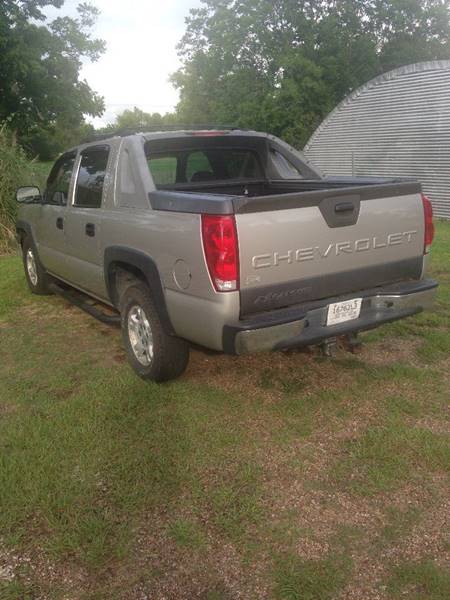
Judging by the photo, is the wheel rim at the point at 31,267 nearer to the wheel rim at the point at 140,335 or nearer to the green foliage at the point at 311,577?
the wheel rim at the point at 140,335

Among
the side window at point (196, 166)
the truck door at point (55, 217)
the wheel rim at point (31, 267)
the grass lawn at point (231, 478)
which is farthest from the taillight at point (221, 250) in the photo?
the wheel rim at point (31, 267)

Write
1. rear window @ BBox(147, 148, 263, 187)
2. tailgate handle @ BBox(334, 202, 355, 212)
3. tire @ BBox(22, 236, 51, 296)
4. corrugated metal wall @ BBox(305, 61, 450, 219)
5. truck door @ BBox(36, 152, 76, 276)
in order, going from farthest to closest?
corrugated metal wall @ BBox(305, 61, 450, 219)
tire @ BBox(22, 236, 51, 296)
truck door @ BBox(36, 152, 76, 276)
rear window @ BBox(147, 148, 263, 187)
tailgate handle @ BBox(334, 202, 355, 212)

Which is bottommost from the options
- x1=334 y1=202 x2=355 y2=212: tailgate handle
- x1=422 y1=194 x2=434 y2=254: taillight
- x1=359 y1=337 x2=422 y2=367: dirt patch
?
x1=359 y1=337 x2=422 y2=367: dirt patch

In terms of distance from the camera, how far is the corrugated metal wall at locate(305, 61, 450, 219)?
13.8 m

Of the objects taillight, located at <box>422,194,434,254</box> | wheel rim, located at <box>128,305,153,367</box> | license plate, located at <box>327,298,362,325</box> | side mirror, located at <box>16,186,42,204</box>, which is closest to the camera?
license plate, located at <box>327,298,362,325</box>

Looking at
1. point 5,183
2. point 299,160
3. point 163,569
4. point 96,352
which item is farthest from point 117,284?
point 5,183

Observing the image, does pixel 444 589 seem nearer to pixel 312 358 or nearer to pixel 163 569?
pixel 163 569

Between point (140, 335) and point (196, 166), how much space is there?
1703 mm

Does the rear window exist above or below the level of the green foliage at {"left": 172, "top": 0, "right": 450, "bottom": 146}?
below

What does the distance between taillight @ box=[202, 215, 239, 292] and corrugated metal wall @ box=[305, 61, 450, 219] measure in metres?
12.1

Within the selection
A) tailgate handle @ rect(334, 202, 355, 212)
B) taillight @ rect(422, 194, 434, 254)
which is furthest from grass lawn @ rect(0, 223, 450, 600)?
tailgate handle @ rect(334, 202, 355, 212)

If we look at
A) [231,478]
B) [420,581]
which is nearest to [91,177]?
[231,478]

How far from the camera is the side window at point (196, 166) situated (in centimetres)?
486

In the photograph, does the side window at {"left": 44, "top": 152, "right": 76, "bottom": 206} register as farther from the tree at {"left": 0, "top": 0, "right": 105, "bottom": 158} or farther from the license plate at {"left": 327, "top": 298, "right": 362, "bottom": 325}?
the tree at {"left": 0, "top": 0, "right": 105, "bottom": 158}
